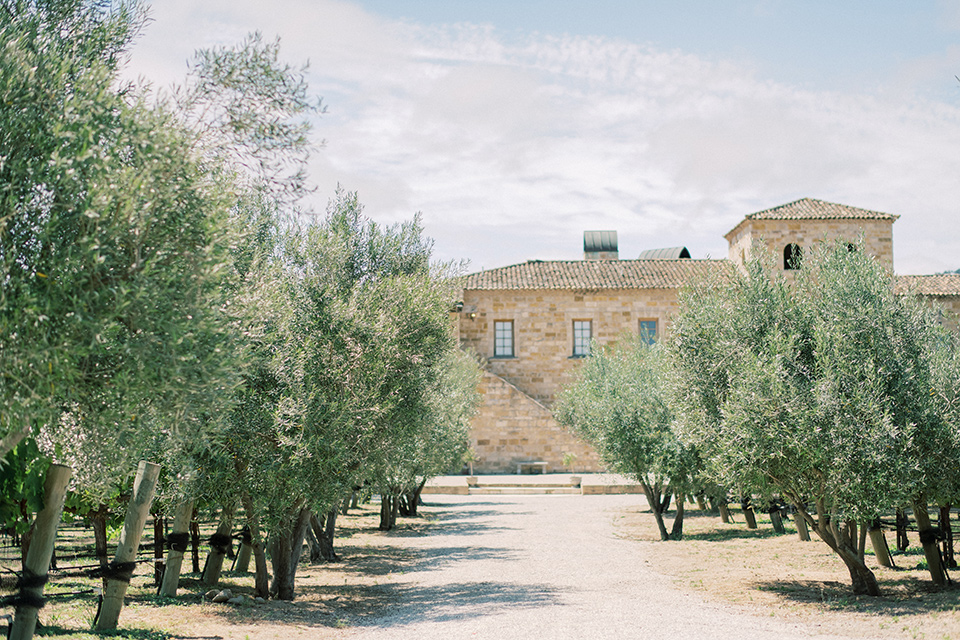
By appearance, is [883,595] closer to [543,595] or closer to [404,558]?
[543,595]

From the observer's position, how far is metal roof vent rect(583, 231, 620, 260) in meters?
56.2

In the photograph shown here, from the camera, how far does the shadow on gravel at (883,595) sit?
897 centimetres

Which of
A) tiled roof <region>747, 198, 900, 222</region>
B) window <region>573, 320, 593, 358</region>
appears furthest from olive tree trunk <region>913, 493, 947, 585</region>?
window <region>573, 320, 593, 358</region>

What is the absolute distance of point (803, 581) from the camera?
37.6 feet

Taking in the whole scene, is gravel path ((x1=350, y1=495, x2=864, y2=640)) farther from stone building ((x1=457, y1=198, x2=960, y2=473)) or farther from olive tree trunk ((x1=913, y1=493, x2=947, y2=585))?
stone building ((x1=457, y1=198, x2=960, y2=473))

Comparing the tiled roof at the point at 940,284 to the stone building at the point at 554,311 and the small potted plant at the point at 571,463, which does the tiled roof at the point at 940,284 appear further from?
the small potted plant at the point at 571,463

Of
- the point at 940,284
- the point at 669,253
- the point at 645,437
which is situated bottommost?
the point at 645,437

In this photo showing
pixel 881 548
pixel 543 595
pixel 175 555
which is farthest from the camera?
pixel 881 548

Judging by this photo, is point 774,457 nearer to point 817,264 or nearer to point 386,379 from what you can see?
point 817,264

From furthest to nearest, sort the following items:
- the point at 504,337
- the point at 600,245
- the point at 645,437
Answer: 1. the point at 600,245
2. the point at 504,337
3. the point at 645,437

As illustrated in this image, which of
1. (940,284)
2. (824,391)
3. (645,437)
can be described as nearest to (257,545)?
(824,391)

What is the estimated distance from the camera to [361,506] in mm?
28219

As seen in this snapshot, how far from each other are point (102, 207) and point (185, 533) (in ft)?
20.3

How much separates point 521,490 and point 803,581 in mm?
20752
